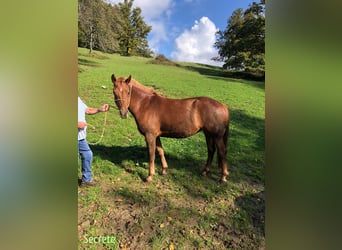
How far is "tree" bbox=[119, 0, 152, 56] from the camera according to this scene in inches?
115

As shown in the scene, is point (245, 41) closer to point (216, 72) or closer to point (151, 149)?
point (216, 72)

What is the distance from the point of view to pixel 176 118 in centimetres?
304

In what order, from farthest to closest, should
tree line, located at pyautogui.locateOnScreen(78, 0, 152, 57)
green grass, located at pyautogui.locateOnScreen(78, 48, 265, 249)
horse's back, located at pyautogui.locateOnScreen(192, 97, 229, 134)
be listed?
horse's back, located at pyautogui.locateOnScreen(192, 97, 229, 134) < tree line, located at pyautogui.locateOnScreen(78, 0, 152, 57) < green grass, located at pyautogui.locateOnScreen(78, 48, 265, 249)

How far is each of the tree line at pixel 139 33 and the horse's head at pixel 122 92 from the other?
390 mm

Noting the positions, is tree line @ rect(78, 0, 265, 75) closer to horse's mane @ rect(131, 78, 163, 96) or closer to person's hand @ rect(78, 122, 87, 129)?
horse's mane @ rect(131, 78, 163, 96)

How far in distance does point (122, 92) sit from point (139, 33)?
0.77 meters

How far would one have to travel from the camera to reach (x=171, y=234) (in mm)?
2709

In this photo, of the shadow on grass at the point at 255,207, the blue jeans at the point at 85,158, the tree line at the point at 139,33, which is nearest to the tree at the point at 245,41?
→ the tree line at the point at 139,33

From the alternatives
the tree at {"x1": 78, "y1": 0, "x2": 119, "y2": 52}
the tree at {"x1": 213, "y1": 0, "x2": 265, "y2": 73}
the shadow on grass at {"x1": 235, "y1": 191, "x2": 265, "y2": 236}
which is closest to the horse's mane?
the tree at {"x1": 78, "y1": 0, "x2": 119, "y2": 52}

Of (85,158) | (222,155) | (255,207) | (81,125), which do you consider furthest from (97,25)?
(255,207)
